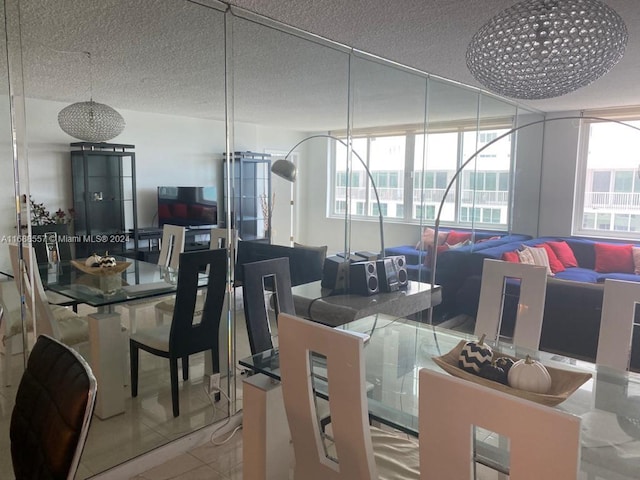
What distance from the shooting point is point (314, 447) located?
147 cm

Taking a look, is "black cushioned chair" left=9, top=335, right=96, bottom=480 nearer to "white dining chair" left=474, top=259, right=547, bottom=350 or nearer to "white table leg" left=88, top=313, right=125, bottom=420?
"white table leg" left=88, top=313, right=125, bottom=420

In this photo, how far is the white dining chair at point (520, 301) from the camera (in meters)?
2.39

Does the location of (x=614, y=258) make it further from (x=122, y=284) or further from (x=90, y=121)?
(x=90, y=121)

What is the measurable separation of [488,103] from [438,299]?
8.42 feet

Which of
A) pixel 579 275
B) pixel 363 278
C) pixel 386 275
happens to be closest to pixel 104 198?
pixel 363 278

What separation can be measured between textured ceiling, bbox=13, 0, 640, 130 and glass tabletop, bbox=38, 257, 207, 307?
877 mm

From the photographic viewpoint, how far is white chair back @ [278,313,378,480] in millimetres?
1269

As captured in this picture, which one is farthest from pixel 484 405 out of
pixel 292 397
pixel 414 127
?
pixel 414 127

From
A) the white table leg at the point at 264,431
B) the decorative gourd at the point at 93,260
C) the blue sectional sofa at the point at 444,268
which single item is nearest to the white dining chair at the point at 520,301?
the white table leg at the point at 264,431

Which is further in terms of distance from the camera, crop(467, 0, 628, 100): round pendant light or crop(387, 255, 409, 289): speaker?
crop(387, 255, 409, 289): speaker

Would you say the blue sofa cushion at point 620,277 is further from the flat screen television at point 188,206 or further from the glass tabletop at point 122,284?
the glass tabletop at point 122,284

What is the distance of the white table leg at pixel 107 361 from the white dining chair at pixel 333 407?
1.42 meters

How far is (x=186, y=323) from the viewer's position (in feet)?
8.80

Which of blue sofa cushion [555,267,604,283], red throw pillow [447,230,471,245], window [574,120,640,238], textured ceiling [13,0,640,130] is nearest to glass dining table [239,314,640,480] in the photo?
textured ceiling [13,0,640,130]
